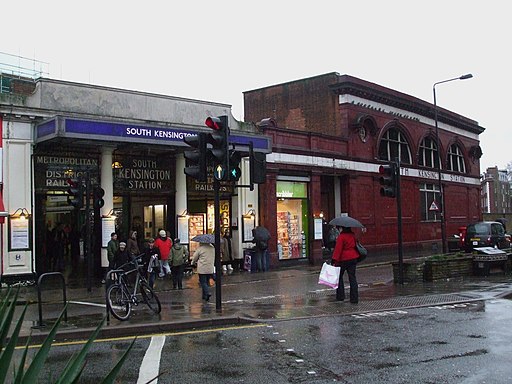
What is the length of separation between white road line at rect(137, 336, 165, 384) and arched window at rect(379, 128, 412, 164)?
25921mm

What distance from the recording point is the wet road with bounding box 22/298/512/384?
6.78 meters

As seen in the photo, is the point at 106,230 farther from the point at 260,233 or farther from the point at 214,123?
the point at 214,123

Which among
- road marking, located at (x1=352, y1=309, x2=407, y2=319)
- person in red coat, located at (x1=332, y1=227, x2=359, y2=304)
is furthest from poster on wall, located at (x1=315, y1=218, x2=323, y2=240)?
road marking, located at (x1=352, y1=309, x2=407, y2=319)

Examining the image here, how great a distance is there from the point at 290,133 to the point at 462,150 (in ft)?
73.3

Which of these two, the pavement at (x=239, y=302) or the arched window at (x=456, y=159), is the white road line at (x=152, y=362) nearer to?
the pavement at (x=239, y=302)

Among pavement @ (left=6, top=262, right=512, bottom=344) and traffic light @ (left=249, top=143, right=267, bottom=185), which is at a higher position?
traffic light @ (left=249, top=143, right=267, bottom=185)

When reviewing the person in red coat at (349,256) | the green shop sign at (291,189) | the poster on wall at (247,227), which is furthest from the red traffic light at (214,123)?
the green shop sign at (291,189)

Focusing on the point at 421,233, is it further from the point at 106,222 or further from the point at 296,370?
the point at 296,370

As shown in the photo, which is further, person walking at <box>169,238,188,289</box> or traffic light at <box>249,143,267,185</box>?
person walking at <box>169,238,188,289</box>

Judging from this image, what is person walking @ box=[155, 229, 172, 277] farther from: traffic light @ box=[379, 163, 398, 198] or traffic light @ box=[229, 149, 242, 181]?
traffic light @ box=[379, 163, 398, 198]

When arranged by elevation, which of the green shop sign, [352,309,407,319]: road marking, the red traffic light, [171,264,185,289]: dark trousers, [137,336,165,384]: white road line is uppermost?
the red traffic light

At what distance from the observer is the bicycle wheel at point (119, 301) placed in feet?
35.8

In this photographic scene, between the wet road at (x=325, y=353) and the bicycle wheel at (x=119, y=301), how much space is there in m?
1.73

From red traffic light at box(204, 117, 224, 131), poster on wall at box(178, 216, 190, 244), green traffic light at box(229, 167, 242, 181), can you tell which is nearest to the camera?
red traffic light at box(204, 117, 224, 131)
